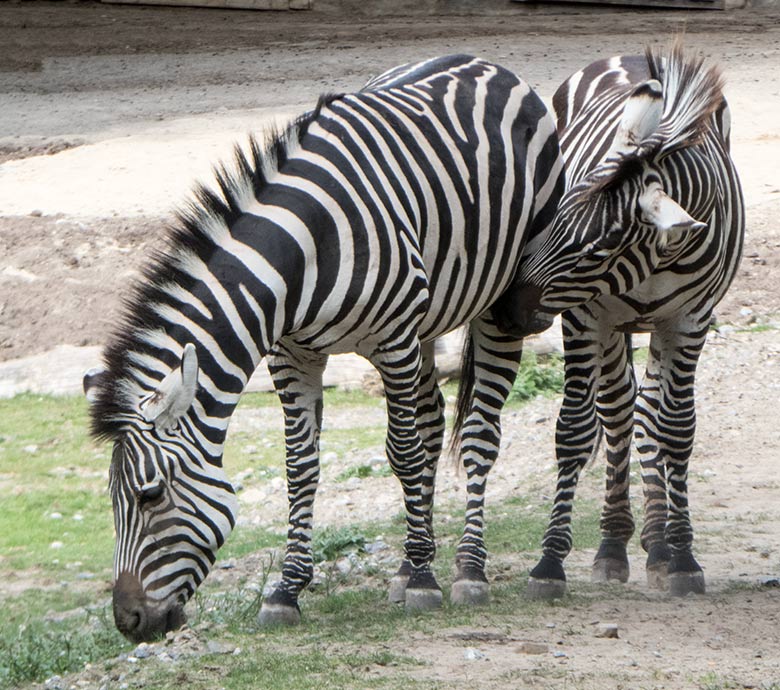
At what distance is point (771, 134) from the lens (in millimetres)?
13961

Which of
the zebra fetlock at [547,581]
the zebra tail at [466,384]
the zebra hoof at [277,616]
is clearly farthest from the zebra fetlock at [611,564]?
the zebra hoof at [277,616]

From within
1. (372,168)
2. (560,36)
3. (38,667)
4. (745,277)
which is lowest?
(38,667)

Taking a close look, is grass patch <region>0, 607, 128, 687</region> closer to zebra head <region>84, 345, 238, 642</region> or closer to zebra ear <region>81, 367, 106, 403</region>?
zebra head <region>84, 345, 238, 642</region>

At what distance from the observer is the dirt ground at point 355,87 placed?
487 centimetres

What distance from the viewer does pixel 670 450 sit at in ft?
19.1

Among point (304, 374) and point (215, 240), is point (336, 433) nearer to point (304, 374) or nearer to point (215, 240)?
point (304, 374)

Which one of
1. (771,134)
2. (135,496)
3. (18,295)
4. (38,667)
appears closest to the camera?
(135,496)

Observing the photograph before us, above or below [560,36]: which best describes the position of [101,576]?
below

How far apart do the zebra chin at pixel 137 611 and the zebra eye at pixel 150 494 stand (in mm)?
246

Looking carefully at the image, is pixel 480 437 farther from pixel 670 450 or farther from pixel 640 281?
pixel 640 281

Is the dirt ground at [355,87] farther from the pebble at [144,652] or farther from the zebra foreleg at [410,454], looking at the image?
the pebble at [144,652]

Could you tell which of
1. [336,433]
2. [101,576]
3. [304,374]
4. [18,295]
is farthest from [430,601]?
[18,295]

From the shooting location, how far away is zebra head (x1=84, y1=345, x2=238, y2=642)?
4242mm

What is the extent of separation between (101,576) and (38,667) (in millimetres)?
1797
